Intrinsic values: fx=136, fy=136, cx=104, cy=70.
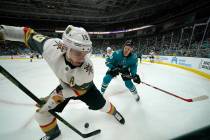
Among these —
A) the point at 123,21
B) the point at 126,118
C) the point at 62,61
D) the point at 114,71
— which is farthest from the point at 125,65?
the point at 123,21

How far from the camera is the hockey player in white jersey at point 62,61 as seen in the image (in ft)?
4.09

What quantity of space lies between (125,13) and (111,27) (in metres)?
5.82

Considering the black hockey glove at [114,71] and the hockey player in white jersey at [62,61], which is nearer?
the hockey player in white jersey at [62,61]

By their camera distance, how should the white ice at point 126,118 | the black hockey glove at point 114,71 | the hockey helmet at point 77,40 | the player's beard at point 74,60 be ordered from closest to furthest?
the hockey helmet at point 77,40 → the player's beard at point 74,60 → the white ice at point 126,118 → the black hockey glove at point 114,71

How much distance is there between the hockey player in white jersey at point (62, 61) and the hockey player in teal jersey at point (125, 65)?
4.56 feet

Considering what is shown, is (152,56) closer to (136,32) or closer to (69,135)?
(69,135)

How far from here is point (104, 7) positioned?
62.6ft

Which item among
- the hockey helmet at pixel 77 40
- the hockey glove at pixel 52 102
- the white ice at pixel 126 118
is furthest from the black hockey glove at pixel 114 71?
the hockey helmet at pixel 77 40

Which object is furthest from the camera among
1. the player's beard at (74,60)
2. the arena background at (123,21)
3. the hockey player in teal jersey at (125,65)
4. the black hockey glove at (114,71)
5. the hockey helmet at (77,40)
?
the arena background at (123,21)

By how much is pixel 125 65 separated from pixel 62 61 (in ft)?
6.09

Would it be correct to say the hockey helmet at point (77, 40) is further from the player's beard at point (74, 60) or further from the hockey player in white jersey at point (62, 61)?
the player's beard at point (74, 60)

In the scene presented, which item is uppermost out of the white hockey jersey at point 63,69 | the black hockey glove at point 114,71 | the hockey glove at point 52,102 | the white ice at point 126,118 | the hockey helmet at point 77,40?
the hockey helmet at point 77,40

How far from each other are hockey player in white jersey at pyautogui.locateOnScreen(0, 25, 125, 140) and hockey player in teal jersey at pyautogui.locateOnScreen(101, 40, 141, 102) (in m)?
1.39

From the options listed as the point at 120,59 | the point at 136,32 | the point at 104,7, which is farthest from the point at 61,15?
the point at 120,59
